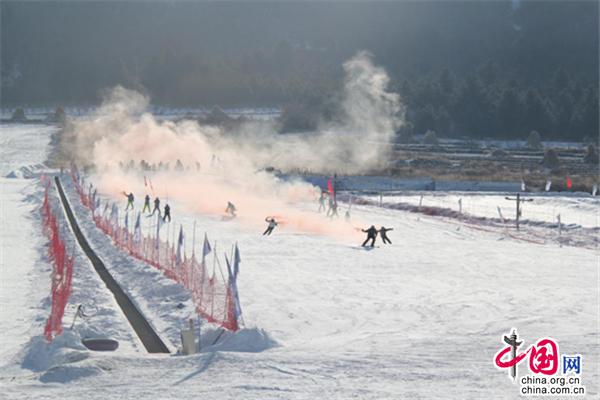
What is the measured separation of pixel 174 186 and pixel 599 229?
30351mm

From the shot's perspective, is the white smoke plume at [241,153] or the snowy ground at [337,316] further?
the white smoke plume at [241,153]

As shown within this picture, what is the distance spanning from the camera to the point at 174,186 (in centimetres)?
6525

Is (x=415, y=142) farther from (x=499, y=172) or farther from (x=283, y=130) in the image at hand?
(x=499, y=172)

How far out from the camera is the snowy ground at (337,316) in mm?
16422

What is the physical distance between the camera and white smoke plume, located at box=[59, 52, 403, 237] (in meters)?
56.6

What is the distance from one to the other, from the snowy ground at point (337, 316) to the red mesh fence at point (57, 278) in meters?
0.43

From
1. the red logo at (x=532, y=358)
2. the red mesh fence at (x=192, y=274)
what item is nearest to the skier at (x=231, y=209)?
the red mesh fence at (x=192, y=274)

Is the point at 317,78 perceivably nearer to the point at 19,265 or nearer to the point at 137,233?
the point at 137,233

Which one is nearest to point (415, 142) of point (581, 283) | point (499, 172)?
point (499, 172)

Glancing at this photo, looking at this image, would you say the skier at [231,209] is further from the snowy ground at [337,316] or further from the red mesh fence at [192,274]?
the red mesh fence at [192,274]
